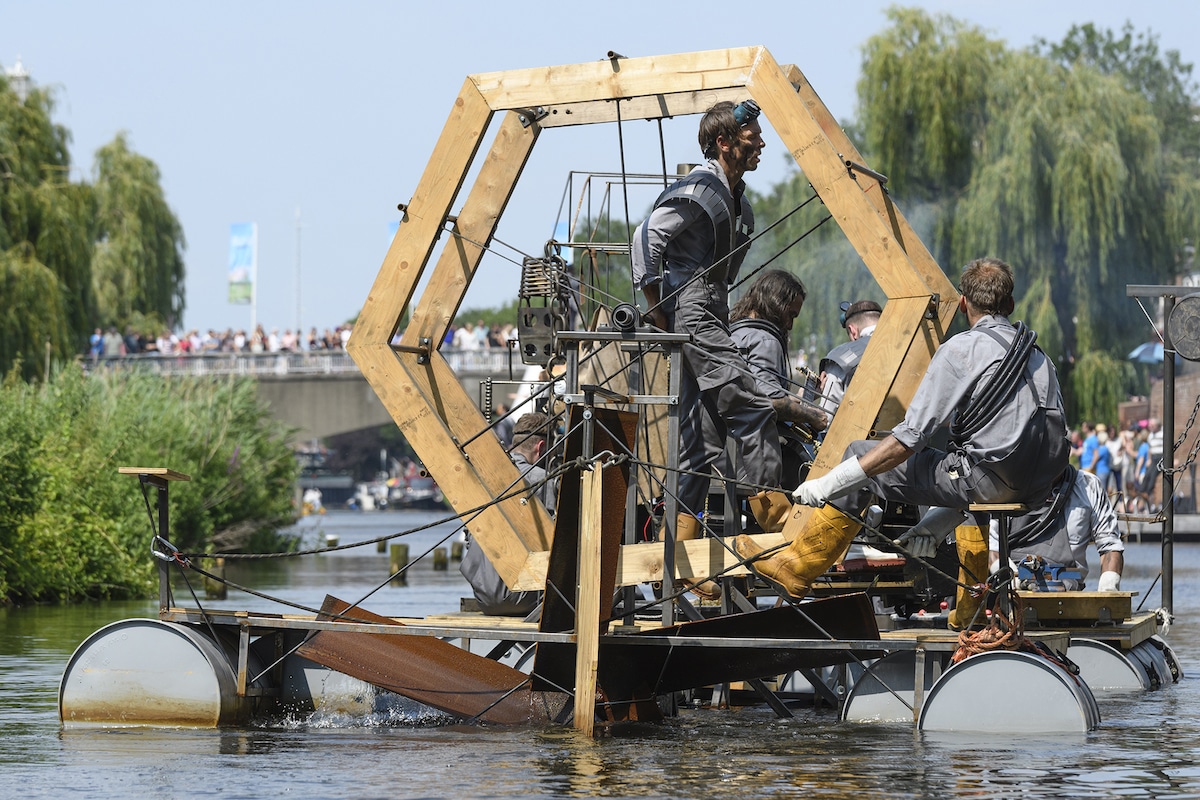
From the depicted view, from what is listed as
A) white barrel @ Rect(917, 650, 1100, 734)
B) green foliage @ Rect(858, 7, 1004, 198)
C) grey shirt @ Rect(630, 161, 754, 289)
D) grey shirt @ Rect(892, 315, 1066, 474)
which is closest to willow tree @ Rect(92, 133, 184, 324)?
green foliage @ Rect(858, 7, 1004, 198)

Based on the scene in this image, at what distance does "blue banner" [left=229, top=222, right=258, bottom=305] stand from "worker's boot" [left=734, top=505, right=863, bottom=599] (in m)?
56.6

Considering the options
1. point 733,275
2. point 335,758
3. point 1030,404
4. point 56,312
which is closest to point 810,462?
point 733,275

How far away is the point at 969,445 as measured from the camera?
8.27m

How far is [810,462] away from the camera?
9891 millimetres

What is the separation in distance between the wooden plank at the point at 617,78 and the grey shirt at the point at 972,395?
5.84 ft

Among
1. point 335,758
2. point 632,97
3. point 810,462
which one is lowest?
point 335,758

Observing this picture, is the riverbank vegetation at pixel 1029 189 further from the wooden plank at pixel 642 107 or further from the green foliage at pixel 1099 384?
the wooden plank at pixel 642 107

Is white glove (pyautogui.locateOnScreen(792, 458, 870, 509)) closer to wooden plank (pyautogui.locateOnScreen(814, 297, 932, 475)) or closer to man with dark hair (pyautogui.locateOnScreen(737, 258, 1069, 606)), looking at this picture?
man with dark hair (pyautogui.locateOnScreen(737, 258, 1069, 606))

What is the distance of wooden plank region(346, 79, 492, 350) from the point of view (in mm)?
9828

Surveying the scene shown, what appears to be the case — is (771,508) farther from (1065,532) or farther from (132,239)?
(132,239)

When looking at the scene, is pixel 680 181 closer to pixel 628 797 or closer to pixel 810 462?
pixel 810 462

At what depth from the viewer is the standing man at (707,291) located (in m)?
9.12

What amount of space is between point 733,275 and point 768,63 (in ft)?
3.58

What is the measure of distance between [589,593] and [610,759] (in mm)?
905
